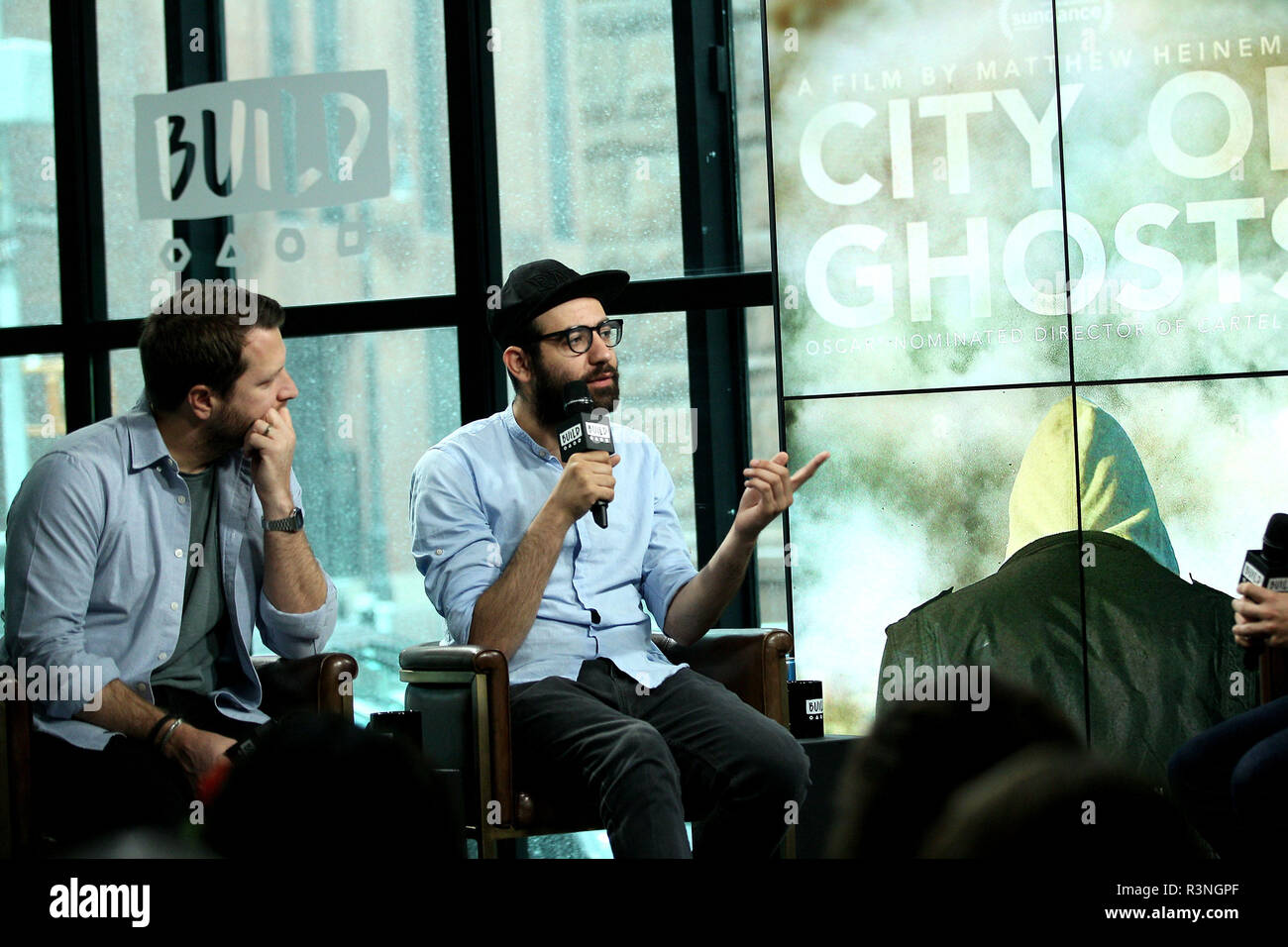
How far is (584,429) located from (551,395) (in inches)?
8.5

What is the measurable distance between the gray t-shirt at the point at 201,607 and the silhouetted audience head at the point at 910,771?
168 centimetres

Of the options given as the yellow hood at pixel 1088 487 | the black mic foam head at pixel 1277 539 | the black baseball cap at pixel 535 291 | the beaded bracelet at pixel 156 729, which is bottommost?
the beaded bracelet at pixel 156 729

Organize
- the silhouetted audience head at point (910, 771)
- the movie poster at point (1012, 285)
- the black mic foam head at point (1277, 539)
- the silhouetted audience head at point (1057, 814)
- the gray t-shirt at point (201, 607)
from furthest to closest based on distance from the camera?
the movie poster at point (1012, 285), the black mic foam head at point (1277, 539), the gray t-shirt at point (201, 607), the silhouetted audience head at point (910, 771), the silhouetted audience head at point (1057, 814)

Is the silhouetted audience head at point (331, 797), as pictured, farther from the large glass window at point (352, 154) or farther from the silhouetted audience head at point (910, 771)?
the large glass window at point (352, 154)

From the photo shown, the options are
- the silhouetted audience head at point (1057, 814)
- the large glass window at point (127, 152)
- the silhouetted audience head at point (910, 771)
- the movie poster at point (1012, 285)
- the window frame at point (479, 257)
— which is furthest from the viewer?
the large glass window at point (127, 152)

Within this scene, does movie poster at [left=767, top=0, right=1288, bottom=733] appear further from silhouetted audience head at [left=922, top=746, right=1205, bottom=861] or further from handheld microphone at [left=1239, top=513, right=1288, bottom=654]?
silhouetted audience head at [left=922, top=746, right=1205, bottom=861]

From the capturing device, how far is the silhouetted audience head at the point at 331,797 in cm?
112

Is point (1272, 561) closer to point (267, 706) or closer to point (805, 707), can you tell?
point (805, 707)

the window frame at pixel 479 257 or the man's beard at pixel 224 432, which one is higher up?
the window frame at pixel 479 257

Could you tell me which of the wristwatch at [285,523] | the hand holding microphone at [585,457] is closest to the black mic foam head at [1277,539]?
the hand holding microphone at [585,457]

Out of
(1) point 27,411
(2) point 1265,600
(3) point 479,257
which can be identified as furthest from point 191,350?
(2) point 1265,600

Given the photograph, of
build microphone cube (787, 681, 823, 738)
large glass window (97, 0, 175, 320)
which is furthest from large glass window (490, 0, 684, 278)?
build microphone cube (787, 681, 823, 738)

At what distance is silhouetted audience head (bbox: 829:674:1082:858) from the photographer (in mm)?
1081
